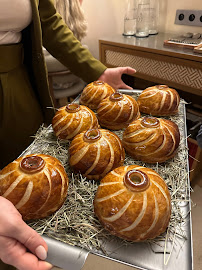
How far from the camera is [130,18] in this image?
220 centimetres

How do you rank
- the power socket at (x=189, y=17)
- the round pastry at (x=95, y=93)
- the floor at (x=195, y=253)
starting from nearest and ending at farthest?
the round pastry at (x=95, y=93), the floor at (x=195, y=253), the power socket at (x=189, y=17)

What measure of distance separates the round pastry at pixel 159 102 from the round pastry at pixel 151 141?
8.9 inches

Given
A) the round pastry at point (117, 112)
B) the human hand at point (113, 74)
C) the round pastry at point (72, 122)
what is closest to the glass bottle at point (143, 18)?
the human hand at point (113, 74)

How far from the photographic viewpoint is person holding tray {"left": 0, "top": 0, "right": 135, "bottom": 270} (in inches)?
33.9

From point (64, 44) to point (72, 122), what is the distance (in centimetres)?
44

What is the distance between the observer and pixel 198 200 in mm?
1722

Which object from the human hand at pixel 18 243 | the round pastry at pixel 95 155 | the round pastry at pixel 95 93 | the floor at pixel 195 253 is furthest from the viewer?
the floor at pixel 195 253

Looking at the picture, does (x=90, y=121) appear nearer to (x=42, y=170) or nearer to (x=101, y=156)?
(x=101, y=156)

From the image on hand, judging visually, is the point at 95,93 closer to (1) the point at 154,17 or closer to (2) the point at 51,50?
(2) the point at 51,50

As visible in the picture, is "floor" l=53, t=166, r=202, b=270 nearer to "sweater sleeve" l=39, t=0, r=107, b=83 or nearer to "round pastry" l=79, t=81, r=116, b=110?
"round pastry" l=79, t=81, r=116, b=110

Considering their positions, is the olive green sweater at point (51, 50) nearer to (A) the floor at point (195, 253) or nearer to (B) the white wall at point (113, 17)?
(A) the floor at point (195, 253)

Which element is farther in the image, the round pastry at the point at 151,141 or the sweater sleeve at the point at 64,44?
the sweater sleeve at the point at 64,44

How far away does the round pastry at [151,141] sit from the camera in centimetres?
81

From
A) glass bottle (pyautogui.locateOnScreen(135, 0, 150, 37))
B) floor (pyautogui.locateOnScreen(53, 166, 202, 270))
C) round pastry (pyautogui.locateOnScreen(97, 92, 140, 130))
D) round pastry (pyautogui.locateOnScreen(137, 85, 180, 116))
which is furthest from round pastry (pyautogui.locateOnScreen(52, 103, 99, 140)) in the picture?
glass bottle (pyautogui.locateOnScreen(135, 0, 150, 37))
